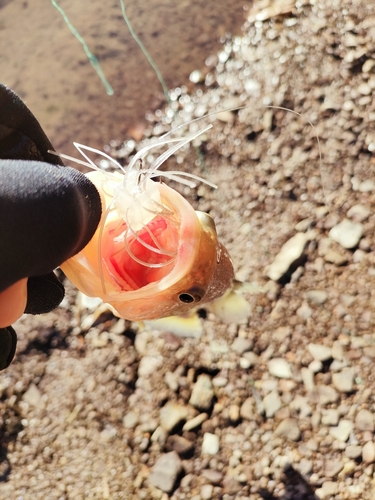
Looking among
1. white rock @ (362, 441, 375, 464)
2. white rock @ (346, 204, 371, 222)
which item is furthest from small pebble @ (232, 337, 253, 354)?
white rock @ (346, 204, 371, 222)

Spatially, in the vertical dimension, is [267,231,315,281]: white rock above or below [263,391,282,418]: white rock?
above

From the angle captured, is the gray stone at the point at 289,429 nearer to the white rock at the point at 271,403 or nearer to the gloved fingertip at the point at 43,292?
the white rock at the point at 271,403

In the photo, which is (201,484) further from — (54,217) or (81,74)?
(81,74)

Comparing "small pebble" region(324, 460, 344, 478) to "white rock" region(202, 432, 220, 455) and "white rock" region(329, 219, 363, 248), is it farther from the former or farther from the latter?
"white rock" region(329, 219, 363, 248)

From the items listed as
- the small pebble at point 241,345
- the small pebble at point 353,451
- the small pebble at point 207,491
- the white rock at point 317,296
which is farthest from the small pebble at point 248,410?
the white rock at point 317,296

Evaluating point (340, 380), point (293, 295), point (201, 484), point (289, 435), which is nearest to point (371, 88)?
point (293, 295)

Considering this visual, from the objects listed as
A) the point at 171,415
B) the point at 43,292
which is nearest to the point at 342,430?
the point at 171,415
